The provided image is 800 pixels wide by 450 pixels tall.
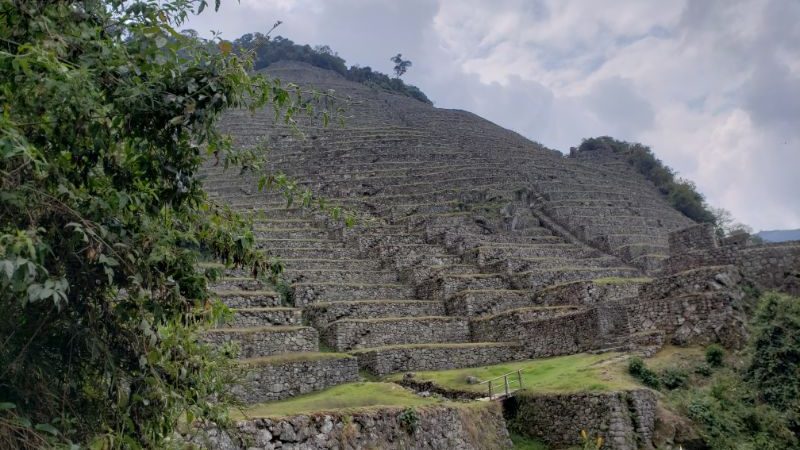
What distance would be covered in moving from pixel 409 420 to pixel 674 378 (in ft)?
20.3

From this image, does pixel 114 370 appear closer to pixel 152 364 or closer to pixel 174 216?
pixel 152 364

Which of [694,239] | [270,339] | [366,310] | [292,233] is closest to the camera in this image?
[270,339]

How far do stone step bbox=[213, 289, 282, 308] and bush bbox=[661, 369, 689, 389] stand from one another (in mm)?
10059

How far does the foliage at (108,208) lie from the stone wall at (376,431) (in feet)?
4.65

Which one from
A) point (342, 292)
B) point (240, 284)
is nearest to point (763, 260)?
point (342, 292)

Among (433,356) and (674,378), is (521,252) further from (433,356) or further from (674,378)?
(674,378)

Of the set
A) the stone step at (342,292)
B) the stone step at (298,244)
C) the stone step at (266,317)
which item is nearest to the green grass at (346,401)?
Result: the stone step at (266,317)

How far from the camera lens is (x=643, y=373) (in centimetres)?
1395

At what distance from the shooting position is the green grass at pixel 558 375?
13.6 metres

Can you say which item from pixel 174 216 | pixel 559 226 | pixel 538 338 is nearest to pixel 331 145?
pixel 559 226

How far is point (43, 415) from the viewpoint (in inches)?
202

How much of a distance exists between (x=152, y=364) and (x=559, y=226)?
106 feet

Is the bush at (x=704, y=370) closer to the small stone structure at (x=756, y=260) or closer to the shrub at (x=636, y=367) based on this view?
the shrub at (x=636, y=367)

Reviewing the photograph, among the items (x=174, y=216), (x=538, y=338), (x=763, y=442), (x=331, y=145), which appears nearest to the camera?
(x=174, y=216)
